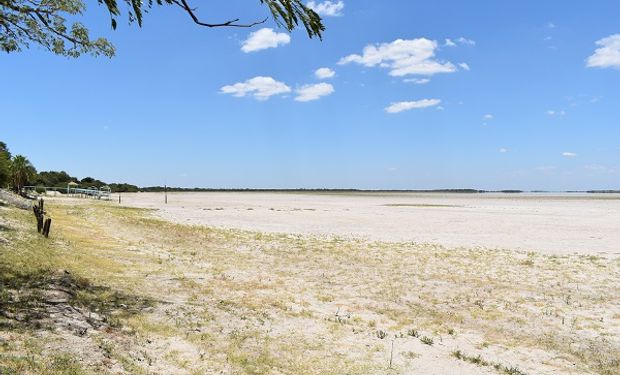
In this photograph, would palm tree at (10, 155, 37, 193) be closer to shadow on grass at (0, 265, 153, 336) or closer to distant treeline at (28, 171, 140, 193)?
distant treeline at (28, 171, 140, 193)

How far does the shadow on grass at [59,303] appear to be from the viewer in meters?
6.79

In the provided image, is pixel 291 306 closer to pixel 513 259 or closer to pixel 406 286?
pixel 406 286

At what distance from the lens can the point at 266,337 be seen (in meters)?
7.97

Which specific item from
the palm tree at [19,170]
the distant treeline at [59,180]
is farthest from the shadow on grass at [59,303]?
the distant treeline at [59,180]

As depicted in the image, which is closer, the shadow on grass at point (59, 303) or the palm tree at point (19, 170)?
the shadow on grass at point (59, 303)

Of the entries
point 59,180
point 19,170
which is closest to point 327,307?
point 19,170

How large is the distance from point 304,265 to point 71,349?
10423 mm

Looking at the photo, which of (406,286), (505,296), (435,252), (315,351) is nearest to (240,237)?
(435,252)

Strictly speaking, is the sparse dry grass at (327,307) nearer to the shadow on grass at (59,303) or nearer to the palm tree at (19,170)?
the shadow on grass at (59,303)

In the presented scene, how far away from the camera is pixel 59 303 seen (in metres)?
7.90

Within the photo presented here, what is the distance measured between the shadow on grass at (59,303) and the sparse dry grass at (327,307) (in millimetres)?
244

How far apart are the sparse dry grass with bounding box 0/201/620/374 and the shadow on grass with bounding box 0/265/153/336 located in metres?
0.24

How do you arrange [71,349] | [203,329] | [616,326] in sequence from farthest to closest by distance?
[616,326], [203,329], [71,349]

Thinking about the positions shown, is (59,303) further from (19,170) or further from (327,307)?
(19,170)
